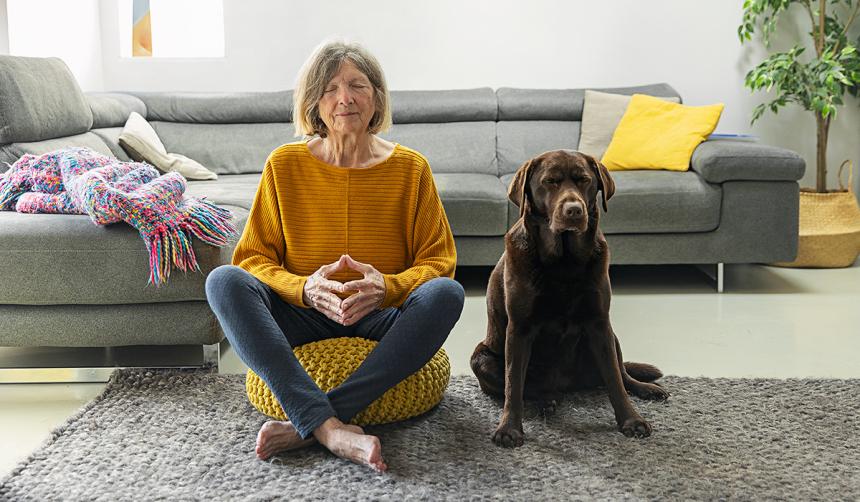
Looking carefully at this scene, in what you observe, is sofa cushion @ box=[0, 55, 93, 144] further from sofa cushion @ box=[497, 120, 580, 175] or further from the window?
sofa cushion @ box=[497, 120, 580, 175]

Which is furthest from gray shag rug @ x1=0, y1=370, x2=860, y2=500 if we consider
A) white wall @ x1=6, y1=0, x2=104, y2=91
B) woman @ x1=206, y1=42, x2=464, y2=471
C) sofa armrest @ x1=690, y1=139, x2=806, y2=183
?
white wall @ x1=6, y1=0, x2=104, y2=91

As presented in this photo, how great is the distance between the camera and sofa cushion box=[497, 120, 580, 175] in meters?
4.35

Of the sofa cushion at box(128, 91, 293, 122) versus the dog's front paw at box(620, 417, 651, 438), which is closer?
the dog's front paw at box(620, 417, 651, 438)

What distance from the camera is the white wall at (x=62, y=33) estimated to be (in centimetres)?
418

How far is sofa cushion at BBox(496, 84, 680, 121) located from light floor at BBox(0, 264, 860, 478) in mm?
833

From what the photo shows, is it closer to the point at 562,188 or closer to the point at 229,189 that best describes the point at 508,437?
the point at 562,188

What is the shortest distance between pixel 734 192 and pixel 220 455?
249 cm

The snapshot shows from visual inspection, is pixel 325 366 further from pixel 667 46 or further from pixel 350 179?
pixel 667 46

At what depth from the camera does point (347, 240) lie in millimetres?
2160

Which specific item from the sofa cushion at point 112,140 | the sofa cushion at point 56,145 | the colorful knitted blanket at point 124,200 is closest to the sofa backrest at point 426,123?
the sofa cushion at point 112,140

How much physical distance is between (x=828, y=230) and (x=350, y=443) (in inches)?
123

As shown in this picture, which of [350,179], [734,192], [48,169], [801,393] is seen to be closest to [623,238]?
[734,192]

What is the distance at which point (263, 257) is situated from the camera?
2.16m

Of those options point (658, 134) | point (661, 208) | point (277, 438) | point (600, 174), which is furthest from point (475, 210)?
point (277, 438)
